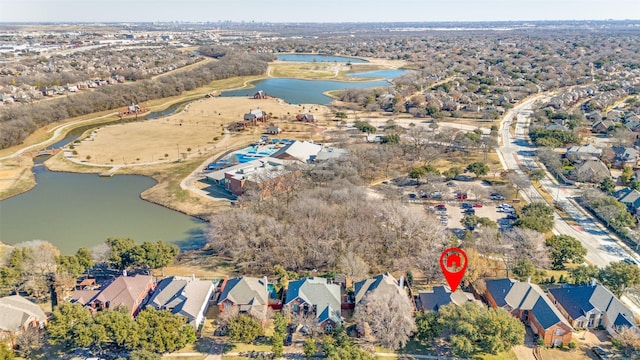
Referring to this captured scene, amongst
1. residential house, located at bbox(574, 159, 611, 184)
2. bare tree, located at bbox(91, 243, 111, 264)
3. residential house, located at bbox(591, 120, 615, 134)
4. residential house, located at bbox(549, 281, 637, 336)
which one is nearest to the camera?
residential house, located at bbox(549, 281, 637, 336)

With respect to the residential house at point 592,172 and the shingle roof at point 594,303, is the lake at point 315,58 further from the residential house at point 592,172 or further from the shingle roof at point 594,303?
the shingle roof at point 594,303

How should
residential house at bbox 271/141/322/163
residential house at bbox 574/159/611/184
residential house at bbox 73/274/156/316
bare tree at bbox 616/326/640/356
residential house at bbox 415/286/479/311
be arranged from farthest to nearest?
residential house at bbox 271/141/322/163 → residential house at bbox 574/159/611/184 → residential house at bbox 73/274/156/316 → residential house at bbox 415/286/479/311 → bare tree at bbox 616/326/640/356

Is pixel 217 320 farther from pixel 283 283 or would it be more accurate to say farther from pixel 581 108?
pixel 581 108

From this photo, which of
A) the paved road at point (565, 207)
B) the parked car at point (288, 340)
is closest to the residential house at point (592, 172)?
the paved road at point (565, 207)

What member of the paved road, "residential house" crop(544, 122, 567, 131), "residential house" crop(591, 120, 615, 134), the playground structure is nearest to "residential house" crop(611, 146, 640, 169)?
the paved road

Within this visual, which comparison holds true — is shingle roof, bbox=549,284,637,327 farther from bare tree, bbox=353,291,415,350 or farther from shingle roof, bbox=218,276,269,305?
shingle roof, bbox=218,276,269,305
